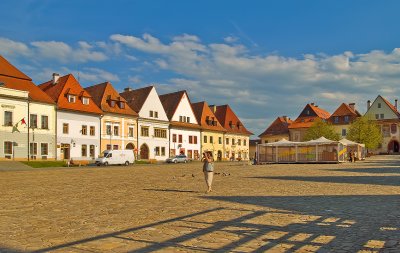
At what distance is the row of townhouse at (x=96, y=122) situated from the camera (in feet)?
161

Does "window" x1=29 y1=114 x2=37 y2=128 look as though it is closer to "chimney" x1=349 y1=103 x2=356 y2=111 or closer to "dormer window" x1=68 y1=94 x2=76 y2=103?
"dormer window" x1=68 y1=94 x2=76 y2=103

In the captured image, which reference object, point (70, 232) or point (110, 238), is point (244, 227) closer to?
point (110, 238)

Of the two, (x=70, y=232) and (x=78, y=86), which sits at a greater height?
(x=78, y=86)

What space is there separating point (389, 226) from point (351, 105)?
315 feet

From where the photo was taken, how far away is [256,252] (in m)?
6.50

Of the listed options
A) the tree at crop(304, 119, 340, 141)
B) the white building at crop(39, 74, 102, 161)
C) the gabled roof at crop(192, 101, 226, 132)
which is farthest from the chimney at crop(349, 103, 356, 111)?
the white building at crop(39, 74, 102, 161)

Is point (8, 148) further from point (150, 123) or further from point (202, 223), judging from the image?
point (202, 223)

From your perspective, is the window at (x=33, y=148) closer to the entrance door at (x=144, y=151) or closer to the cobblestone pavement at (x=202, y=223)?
the entrance door at (x=144, y=151)

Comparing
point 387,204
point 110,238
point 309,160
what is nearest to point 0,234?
point 110,238

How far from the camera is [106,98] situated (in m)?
61.9

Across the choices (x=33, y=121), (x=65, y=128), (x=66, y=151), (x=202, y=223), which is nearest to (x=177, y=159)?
(x=66, y=151)

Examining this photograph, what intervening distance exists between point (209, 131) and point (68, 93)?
30.9 m

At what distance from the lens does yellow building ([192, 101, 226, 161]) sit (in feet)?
254

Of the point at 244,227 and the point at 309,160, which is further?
the point at 309,160
